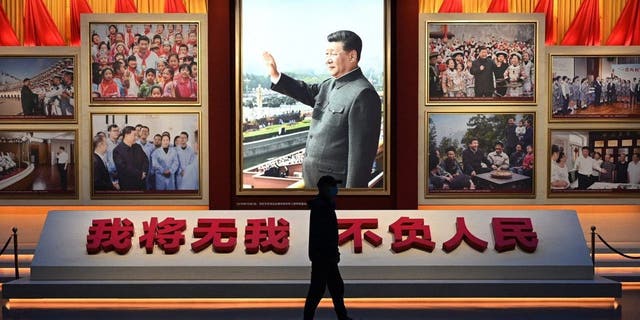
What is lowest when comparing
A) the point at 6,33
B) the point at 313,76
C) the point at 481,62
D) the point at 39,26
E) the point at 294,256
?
the point at 294,256

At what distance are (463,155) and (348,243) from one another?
4771 millimetres

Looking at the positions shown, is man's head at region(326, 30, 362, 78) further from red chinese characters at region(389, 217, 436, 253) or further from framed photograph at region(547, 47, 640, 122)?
red chinese characters at region(389, 217, 436, 253)

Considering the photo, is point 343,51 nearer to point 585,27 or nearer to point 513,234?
point 585,27

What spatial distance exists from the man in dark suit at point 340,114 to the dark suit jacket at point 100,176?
3.19m

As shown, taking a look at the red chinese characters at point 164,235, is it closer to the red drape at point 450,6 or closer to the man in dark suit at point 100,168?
A: the man in dark suit at point 100,168

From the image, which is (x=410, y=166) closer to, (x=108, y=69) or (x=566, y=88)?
(x=566, y=88)

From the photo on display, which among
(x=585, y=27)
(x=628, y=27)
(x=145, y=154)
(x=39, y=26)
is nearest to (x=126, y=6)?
(x=39, y=26)

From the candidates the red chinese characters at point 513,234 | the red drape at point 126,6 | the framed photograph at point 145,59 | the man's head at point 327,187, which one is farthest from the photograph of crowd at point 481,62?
the man's head at point 327,187

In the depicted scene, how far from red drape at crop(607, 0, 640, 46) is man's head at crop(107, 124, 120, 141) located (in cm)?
867

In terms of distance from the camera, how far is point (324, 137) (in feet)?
46.9

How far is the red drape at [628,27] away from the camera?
49.1 ft

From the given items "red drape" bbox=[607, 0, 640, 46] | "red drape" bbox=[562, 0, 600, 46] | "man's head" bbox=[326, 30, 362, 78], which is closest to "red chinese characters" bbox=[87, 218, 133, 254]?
"man's head" bbox=[326, 30, 362, 78]

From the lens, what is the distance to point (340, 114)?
14.3 m

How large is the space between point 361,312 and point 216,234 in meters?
2.20
